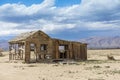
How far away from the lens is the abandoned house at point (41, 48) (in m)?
41.4

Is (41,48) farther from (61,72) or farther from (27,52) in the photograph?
(61,72)

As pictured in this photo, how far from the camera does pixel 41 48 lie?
44500 mm

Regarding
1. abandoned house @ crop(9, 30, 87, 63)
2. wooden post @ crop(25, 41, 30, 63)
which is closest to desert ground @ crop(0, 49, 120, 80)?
wooden post @ crop(25, 41, 30, 63)

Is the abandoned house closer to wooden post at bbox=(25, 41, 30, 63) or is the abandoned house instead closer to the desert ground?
wooden post at bbox=(25, 41, 30, 63)

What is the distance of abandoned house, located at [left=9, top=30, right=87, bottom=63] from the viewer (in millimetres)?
41438

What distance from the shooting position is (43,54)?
42.9m

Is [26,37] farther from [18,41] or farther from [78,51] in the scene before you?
[78,51]

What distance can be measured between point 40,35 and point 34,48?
6.26 ft

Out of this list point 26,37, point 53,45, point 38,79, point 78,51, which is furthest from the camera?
point 78,51

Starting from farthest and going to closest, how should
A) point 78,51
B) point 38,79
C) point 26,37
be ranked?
1. point 78,51
2. point 26,37
3. point 38,79

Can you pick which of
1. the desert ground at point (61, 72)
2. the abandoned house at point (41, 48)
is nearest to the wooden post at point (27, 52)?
the abandoned house at point (41, 48)

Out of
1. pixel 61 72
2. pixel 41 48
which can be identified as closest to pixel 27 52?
pixel 41 48

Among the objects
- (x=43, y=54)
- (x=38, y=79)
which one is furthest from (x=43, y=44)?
(x=38, y=79)

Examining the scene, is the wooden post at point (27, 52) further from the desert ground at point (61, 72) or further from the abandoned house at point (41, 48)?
the desert ground at point (61, 72)
